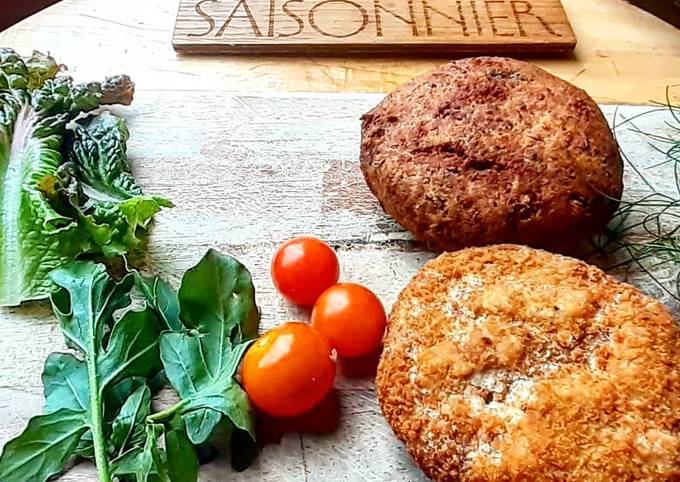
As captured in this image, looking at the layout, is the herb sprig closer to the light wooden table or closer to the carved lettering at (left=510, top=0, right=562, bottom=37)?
the light wooden table

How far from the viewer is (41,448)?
163 centimetres

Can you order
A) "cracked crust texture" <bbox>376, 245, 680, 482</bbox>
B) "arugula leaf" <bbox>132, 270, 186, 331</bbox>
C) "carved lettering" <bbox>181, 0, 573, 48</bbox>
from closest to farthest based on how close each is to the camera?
"cracked crust texture" <bbox>376, 245, 680, 482</bbox> → "arugula leaf" <bbox>132, 270, 186, 331</bbox> → "carved lettering" <bbox>181, 0, 573, 48</bbox>

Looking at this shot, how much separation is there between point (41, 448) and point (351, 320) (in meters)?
0.67

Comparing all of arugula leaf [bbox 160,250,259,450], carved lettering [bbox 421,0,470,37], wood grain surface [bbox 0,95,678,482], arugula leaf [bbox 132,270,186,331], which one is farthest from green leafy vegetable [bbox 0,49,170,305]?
carved lettering [bbox 421,0,470,37]

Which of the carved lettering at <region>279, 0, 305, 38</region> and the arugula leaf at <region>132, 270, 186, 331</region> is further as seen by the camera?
the carved lettering at <region>279, 0, 305, 38</region>

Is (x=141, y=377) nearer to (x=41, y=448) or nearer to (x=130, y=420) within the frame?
(x=130, y=420)

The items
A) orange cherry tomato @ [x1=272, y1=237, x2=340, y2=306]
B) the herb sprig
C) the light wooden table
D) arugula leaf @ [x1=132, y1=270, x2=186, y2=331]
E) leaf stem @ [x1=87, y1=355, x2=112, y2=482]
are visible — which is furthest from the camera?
the light wooden table

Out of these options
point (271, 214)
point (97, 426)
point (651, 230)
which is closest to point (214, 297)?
point (97, 426)

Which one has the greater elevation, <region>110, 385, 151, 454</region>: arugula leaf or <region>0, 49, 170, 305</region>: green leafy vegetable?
<region>0, 49, 170, 305</region>: green leafy vegetable

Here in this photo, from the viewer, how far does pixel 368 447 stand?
174 centimetres

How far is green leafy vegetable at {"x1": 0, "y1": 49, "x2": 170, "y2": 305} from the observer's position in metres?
2.02

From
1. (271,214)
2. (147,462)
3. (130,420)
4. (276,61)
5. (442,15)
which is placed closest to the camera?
(147,462)

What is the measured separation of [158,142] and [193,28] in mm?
592

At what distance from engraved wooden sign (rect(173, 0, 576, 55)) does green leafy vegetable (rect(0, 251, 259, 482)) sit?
1175 millimetres
